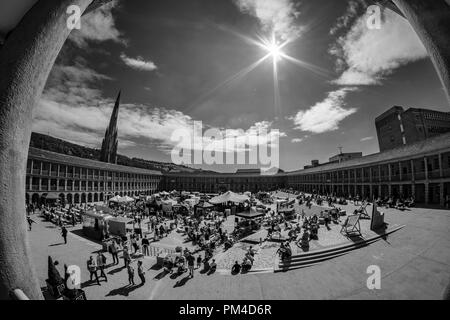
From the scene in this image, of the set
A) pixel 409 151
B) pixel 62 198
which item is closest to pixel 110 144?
pixel 62 198

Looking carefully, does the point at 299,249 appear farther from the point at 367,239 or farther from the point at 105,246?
the point at 105,246

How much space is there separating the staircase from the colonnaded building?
1659 centimetres

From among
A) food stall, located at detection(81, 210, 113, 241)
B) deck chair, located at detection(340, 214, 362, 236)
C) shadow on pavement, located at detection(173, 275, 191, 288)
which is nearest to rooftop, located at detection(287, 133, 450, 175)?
deck chair, located at detection(340, 214, 362, 236)

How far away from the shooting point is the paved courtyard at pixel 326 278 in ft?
20.9

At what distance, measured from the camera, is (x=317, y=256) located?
9719mm

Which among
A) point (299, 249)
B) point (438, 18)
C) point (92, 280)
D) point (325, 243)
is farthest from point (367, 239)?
point (92, 280)

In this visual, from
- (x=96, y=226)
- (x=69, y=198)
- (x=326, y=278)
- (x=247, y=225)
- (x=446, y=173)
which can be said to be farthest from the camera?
(x=69, y=198)

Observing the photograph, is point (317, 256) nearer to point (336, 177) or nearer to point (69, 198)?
point (336, 177)

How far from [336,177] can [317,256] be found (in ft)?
140

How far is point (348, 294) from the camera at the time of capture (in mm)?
6211

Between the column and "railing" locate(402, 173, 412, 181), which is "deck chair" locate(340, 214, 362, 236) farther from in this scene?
"railing" locate(402, 173, 412, 181)

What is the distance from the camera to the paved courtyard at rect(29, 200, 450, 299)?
6.38 meters

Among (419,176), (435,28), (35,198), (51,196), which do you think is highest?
(435,28)
